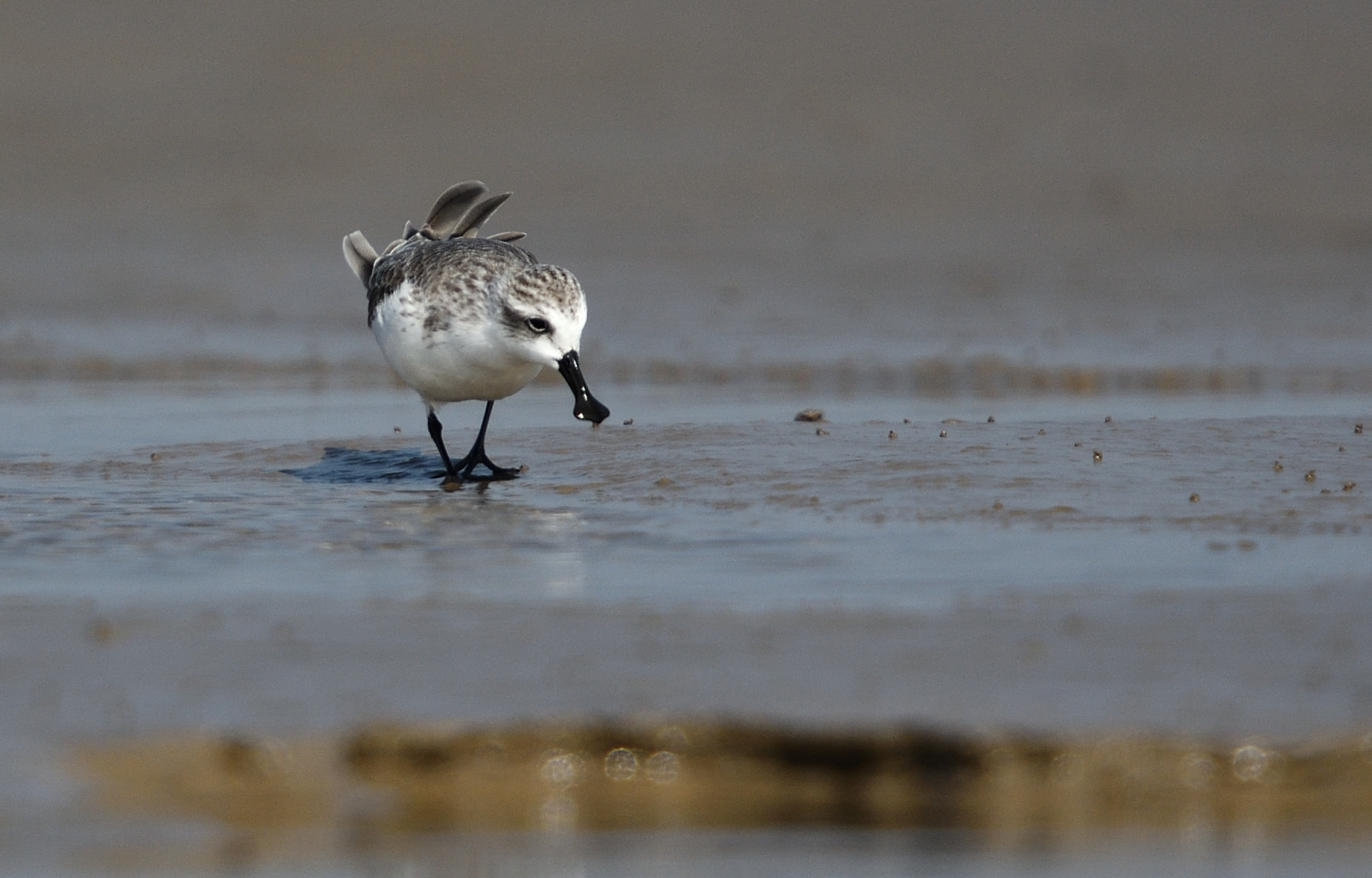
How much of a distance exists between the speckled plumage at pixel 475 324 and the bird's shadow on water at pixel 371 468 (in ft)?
0.92

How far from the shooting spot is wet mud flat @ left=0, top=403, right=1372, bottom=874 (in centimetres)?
435

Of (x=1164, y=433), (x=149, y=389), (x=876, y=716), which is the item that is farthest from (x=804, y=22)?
(x=876, y=716)

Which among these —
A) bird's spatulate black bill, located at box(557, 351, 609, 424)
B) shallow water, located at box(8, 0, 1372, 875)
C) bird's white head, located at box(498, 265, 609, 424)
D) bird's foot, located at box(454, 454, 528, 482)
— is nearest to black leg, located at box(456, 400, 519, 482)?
bird's foot, located at box(454, 454, 528, 482)

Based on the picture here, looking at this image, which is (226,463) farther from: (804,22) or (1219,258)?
(804,22)

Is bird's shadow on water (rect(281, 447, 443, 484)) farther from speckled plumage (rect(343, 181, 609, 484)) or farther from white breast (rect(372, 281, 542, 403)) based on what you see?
white breast (rect(372, 281, 542, 403))

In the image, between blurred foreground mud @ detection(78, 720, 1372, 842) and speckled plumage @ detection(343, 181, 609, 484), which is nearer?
blurred foreground mud @ detection(78, 720, 1372, 842)

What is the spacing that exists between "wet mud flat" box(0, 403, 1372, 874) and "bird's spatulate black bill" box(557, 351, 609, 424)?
705 mm

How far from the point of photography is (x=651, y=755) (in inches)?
180

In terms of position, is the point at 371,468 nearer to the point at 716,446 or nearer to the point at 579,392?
the point at 579,392

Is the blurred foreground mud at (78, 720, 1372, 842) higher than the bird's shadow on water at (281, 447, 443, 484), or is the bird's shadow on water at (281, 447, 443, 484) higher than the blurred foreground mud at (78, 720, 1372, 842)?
the bird's shadow on water at (281, 447, 443, 484)

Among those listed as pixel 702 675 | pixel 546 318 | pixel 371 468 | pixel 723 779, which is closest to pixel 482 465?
pixel 371 468

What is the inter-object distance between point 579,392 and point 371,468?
5.42 ft

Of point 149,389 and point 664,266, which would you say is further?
point 664,266

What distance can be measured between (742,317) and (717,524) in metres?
7.79
